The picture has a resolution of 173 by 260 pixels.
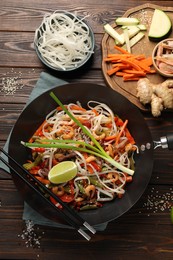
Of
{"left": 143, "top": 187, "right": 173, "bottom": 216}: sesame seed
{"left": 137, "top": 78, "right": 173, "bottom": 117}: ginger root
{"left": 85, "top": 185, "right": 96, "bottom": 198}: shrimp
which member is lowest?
{"left": 143, "top": 187, "right": 173, "bottom": 216}: sesame seed

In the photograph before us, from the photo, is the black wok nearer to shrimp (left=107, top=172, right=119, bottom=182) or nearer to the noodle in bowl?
shrimp (left=107, top=172, right=119, bottom=182)

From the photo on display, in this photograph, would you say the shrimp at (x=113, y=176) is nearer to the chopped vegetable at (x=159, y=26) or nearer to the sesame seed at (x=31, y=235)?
the sesame seed at (x=31, y=235)

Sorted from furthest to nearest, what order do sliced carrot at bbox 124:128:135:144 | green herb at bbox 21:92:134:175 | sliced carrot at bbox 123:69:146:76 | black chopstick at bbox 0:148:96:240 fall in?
sliced carrot at bbox 123:69:146:76
sliced carrot at bbox 124:128:135:144
green herb at bbox 21:92:134:175
black chopstick at bbox 0:148:96:240

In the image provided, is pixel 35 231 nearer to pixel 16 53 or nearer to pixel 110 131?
pixel 110 131

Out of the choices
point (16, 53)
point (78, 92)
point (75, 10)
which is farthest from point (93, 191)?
point (75, 10)

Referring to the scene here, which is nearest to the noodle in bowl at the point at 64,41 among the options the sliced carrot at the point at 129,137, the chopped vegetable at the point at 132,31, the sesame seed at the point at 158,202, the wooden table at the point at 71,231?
the wooden table at the point at 71,231

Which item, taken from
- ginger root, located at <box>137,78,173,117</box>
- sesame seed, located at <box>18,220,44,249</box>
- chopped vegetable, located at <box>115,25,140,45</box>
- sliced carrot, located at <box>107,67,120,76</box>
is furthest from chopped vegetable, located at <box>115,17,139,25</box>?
sesame seed, located at <box>18,220,44,249</box>

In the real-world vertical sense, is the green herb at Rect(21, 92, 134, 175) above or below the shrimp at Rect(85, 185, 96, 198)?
above
